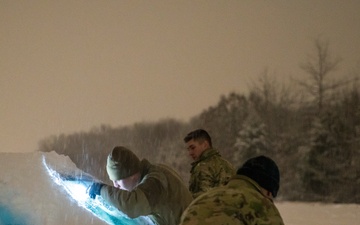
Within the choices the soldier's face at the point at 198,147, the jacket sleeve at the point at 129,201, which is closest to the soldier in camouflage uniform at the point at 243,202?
the jacket sleeve at the point at 129,201

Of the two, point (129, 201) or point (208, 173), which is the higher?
point (129, 201)

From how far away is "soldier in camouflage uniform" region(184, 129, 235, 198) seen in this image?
4.46 meters

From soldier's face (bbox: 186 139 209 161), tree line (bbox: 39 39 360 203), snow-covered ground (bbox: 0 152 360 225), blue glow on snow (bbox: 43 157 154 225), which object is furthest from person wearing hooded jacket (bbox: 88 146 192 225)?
tree line (bbox: 39 39 360 203)

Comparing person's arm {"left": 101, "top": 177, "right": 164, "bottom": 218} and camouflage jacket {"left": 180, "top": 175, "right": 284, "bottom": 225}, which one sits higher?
camouflage jacket {"left": 180, "top": 175, "right": 284, "bottom": 225}

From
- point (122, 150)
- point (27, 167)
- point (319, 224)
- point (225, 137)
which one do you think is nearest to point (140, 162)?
point (122, 150)

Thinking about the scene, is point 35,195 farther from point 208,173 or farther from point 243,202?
point 243,202

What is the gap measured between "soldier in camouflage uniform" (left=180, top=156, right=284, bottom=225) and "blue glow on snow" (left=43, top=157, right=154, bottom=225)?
1595mm

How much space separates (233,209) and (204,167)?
2689 millimetres

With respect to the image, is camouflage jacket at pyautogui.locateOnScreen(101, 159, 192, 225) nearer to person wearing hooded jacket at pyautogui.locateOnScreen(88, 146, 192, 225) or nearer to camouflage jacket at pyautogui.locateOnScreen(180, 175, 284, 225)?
person wearing hooded jacket at pyautogui.locateOnScreen(88, 146, 192, 225)

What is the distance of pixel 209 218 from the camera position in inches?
71.7

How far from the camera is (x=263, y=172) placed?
1.98 metres

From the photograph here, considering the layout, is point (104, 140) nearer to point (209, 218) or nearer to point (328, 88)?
point (328, 88)

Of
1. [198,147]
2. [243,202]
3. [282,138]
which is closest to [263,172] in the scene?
[243,202]

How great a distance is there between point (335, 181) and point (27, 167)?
421 inches
